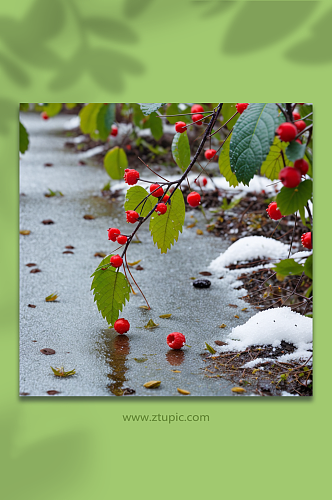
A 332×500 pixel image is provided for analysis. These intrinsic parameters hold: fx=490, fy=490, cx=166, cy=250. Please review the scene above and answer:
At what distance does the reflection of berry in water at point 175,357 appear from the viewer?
50.9 inches

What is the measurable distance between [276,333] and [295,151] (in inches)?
22.4

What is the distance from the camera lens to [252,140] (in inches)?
40.6

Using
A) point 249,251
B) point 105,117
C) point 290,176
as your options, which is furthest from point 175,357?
point 105,117

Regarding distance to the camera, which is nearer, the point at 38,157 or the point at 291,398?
the point at 291,398

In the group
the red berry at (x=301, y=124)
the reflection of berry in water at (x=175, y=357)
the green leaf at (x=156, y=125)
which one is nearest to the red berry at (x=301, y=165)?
the red berry at (x=301, y=124)

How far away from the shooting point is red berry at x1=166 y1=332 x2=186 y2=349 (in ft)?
4.33
